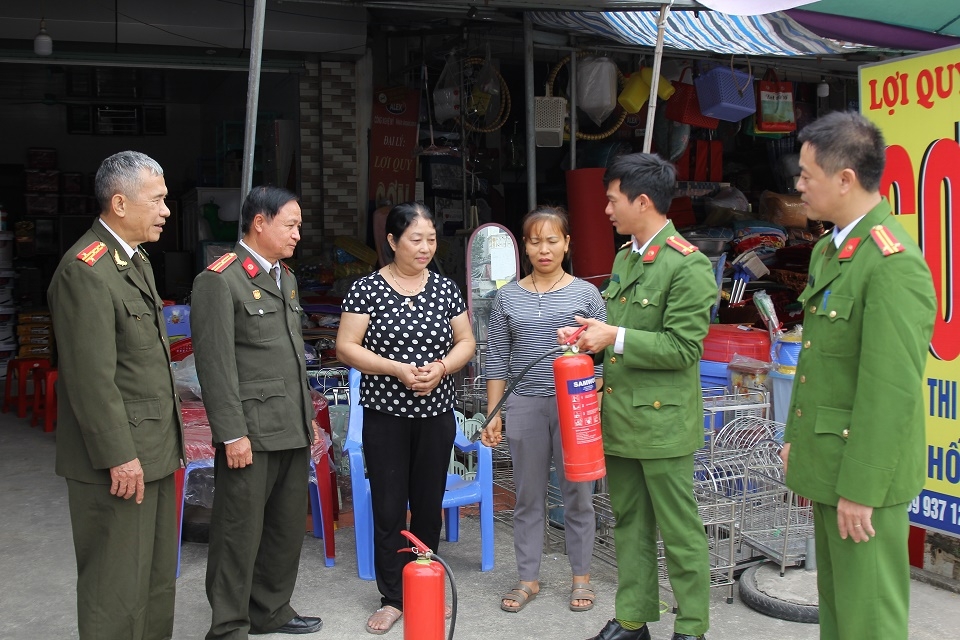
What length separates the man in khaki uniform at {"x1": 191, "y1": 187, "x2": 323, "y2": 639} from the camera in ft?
11.1

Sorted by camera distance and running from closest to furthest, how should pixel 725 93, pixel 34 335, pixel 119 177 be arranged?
pixel 119 177 < pixel 725 93 < pixel 34 335

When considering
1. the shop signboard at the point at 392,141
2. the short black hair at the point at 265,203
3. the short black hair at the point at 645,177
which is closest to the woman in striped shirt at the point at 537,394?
the short black hair at the point at 645,177

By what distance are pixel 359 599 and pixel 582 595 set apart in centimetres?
102

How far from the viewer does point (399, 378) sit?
3.73 meters

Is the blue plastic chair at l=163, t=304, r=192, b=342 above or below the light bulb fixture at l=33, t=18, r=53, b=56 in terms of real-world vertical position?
below

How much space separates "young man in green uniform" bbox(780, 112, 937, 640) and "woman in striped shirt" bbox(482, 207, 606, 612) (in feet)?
4.79

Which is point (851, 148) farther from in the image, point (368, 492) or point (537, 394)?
point (368, 492)

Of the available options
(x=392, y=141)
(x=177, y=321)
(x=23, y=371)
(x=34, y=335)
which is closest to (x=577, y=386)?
(x=177, y=321)

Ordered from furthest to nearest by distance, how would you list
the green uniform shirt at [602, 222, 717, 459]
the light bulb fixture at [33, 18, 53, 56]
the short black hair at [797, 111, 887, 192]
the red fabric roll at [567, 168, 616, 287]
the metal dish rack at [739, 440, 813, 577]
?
the red fabric roll at [567, 168, 616, 287] → the light bulb fixture at [33, 18, 53, 56] → the metal dish rack at [739, 440, 813, 577] → the green uniform shirt at [602, 222, 717, 459] → the short black hair at [797, 111, 887, 192]

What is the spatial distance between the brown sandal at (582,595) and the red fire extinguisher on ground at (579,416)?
1.01 metres

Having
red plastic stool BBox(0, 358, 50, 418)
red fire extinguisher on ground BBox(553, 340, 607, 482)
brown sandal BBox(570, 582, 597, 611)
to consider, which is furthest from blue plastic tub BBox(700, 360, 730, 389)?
red plastic stool BBox(0, 358, 50, 418)

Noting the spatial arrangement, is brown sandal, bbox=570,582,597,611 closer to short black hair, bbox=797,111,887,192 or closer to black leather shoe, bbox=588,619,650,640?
black leather shoe, bbox=588,619,650,640

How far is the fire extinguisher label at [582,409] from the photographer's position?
3.27 m

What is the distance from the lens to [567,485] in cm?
410
